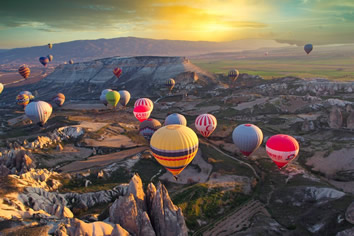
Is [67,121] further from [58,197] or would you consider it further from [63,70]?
[63,70]

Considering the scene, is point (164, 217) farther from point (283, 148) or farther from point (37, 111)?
point (37, 111)

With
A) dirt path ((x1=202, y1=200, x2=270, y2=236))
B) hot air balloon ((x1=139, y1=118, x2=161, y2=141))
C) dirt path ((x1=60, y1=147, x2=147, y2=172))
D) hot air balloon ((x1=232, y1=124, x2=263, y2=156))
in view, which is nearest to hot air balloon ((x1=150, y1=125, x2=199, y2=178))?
dirt path ((x1=202, y1=200, x2=270, y2=236))

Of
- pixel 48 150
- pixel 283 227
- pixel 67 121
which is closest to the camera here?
pixel 283 227

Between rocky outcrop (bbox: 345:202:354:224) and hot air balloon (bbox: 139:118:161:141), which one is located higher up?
hot air balloon (bbox: 139:118:161:141)

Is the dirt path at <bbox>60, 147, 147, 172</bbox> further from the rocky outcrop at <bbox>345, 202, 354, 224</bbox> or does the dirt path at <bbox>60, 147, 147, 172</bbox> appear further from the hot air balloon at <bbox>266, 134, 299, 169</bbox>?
the rocky outcrop at <bbox>345, 202, 354, 224</bbox>

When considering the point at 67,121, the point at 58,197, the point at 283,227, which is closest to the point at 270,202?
the point at 283,227

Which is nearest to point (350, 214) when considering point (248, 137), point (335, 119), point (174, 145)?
point (248, 137)
